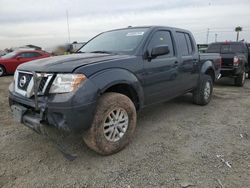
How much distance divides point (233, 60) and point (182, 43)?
454 cm

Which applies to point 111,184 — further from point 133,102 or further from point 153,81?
point 153,81

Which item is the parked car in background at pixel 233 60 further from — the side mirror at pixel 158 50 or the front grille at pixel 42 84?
the front grille at pixel 42 84

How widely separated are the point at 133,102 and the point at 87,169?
133cm

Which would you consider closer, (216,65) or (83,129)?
(83,129)

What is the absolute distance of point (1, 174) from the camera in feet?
10.1

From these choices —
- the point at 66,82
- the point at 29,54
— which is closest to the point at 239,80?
the point at 66,82

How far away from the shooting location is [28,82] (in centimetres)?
341

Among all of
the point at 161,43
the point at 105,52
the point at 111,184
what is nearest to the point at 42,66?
the point at 105,52

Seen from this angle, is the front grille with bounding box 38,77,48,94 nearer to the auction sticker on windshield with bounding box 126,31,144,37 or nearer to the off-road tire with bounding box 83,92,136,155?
the off-road tire with bounding box 83,92,136,155

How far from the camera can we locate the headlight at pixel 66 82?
9.81ft

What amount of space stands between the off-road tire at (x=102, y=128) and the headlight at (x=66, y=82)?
1.35 feet

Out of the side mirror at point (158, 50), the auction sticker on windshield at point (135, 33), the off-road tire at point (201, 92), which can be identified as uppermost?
the auction sticker on windshield at point (135, 33)

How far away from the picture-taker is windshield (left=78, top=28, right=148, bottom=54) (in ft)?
13.6

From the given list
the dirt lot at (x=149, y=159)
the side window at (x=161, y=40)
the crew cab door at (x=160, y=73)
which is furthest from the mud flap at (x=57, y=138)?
the side window at (x=161, y=40)
